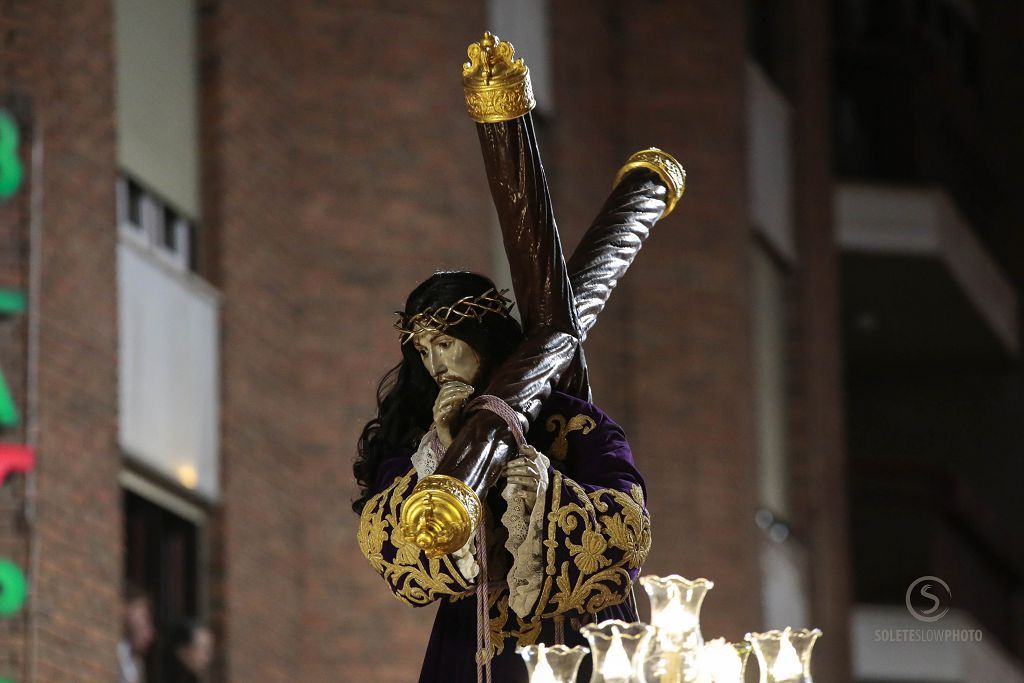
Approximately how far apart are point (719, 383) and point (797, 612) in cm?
244

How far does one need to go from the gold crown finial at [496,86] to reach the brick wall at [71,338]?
6.86 metres

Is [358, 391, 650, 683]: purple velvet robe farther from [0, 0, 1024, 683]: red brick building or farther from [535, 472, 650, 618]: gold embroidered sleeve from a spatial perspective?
[0, 0, 1024, 683]: red brick building

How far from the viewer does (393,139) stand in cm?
1505

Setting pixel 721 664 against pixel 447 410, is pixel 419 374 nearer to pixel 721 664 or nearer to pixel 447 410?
pixel 447 410

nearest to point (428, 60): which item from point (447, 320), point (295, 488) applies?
point (295, 488)

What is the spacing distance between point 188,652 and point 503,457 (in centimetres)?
868

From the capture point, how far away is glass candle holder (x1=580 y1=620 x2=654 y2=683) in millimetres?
4562

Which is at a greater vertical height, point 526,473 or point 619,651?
point 526,473

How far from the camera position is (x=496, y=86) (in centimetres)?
532

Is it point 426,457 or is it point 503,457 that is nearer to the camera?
point 503,457

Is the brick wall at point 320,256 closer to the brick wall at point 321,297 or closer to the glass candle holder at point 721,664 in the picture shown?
the brick wall at point 321,297

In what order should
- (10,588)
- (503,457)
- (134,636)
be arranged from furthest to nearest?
(134,636) < (10,588) < (503,457)

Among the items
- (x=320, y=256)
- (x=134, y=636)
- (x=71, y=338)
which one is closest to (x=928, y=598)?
(x=320, y=256)

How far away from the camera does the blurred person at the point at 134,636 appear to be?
12688 mm
